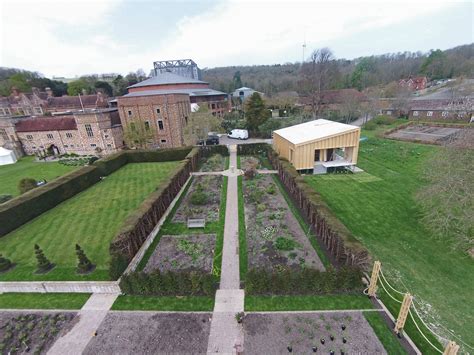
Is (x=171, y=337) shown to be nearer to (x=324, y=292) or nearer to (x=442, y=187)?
(x=324, y=292)

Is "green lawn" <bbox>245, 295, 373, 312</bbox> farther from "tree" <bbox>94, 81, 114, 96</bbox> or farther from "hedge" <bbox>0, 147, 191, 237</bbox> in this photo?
"tree" <bbox>94, 81, 114, 96</bbox>

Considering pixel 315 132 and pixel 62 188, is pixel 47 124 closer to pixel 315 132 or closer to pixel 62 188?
pixel 62 188

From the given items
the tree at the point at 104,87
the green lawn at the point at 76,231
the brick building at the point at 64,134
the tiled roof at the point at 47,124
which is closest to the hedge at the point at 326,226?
the green lawn at the point at 76,231

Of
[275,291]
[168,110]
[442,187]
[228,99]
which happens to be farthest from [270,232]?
[228,99]

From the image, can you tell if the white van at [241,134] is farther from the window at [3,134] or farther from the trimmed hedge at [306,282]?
the window at [3,134]

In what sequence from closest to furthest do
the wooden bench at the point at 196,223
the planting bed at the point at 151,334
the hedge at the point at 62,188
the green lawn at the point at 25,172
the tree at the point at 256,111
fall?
the planting bed at the point at 151,334 → the wooden bench at the point at 196,223 → the hedge at the point at 62,188 → the green lawn at the point at 25,172 → the tree at the point at 256,111

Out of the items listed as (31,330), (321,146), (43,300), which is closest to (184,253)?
(43,300)

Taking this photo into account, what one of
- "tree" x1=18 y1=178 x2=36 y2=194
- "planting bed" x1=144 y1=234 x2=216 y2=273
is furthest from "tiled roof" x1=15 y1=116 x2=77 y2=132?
"planting bed" x1=144 y1=234 x2=216 y2=273
